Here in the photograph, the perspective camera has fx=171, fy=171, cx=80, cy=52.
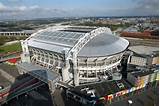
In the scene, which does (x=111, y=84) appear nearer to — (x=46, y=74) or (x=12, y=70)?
(x=46, y=74)

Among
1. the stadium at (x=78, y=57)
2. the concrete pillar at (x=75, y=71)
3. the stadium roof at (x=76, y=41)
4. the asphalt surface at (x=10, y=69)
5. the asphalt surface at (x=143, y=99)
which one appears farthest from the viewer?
the asphalt surface at (x=10, y=69)

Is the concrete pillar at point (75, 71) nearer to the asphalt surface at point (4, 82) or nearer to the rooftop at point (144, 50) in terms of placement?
the asphalt surface at point (4, 82)

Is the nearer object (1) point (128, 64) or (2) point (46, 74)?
(2) point (46, 74)

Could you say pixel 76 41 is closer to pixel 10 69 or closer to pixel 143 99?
pixel 143 99

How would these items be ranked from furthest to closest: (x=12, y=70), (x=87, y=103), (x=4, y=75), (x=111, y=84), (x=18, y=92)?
1. (x=12, y=70)
2. (x=4, y=75)
3. (x=111, y=84)
4. (x=18, y=92)
5. (x=87, y=103)

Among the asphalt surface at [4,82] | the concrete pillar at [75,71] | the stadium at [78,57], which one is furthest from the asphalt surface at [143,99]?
the asphalt surface at [4,82]

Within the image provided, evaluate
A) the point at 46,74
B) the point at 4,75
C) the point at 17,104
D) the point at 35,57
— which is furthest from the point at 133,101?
the point at 4,75

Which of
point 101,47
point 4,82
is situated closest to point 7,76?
point 4,82

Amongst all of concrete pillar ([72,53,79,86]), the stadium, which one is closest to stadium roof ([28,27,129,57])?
the stadium
